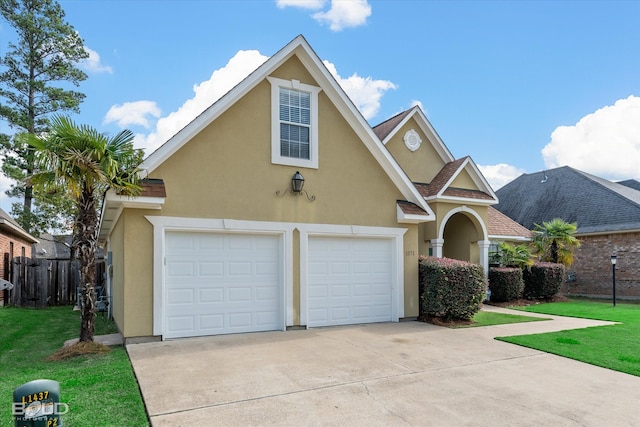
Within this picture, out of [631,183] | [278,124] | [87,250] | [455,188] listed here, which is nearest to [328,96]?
[278,124]

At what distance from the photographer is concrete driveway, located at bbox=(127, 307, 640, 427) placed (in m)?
4.55

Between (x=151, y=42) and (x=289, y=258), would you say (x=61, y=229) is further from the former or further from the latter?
(x=289, y=258)

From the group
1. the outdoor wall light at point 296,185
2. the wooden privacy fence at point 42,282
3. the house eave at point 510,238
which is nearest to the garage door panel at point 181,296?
the outdoor wall light at point 296,185

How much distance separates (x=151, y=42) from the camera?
37.9 ft

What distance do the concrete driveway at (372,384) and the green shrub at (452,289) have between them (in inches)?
80.7

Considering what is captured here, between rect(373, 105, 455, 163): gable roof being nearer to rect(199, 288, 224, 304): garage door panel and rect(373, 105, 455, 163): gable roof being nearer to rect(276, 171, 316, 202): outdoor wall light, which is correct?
rect(276, 171, 316, 202): outdoor wall light

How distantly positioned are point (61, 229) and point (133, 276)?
64.1 feet

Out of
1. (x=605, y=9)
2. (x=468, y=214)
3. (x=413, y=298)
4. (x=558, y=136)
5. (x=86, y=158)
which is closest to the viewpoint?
(x=86, y=158)

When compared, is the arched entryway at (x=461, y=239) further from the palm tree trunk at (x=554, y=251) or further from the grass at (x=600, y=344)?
the grass at (x=600, y=344)

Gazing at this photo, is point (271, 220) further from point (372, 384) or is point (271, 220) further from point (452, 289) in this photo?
point (452, 289)

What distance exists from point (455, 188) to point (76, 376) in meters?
12.6

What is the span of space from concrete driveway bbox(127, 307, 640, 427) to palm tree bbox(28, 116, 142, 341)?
5.70 feet

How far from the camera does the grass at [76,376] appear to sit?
4414 millimetres

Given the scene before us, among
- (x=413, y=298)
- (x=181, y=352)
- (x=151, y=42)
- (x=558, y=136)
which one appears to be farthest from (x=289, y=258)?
(x=558, y=136)
